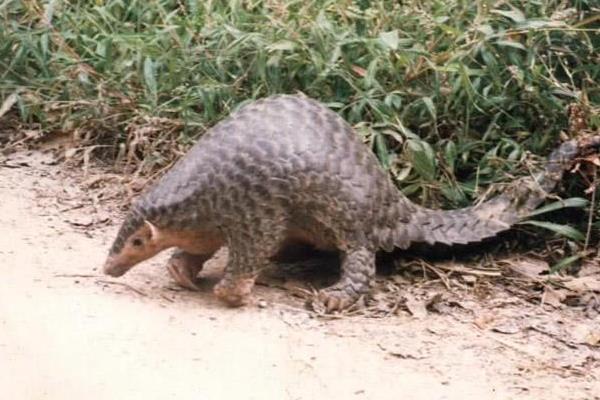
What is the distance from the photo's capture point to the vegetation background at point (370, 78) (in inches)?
187

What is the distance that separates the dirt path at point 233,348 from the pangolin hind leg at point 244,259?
60 mm

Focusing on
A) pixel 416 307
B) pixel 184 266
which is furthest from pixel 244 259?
pixel 416 307

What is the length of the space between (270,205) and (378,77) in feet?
3.48

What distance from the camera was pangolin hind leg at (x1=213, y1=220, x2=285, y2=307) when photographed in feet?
13.5

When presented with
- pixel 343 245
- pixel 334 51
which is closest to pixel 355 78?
pixel 334 51

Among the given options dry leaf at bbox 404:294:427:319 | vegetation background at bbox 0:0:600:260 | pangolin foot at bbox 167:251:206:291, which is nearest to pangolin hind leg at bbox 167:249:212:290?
pangolin foot at bbox 167:251:206:291

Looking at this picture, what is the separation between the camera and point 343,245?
14.0 feet

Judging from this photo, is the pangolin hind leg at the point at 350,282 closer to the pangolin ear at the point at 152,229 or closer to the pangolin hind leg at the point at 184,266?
the pangolin hind leg at the point at 184,266

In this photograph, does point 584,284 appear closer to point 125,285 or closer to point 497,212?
point 497,212

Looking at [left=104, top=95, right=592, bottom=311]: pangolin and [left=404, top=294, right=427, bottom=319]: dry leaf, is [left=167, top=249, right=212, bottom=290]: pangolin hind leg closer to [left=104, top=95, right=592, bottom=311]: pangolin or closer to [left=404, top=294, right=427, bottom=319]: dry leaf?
[left=104, top=95, right=592, bottom=311]: pangolin

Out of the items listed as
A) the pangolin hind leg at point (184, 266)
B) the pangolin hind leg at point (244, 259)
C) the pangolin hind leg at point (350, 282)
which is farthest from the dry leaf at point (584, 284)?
the pangolin hind leg at point (184, 266)

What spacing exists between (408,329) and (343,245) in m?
0.41

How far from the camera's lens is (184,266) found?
4.29m

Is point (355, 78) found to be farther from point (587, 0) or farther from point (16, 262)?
point (16, 262)
